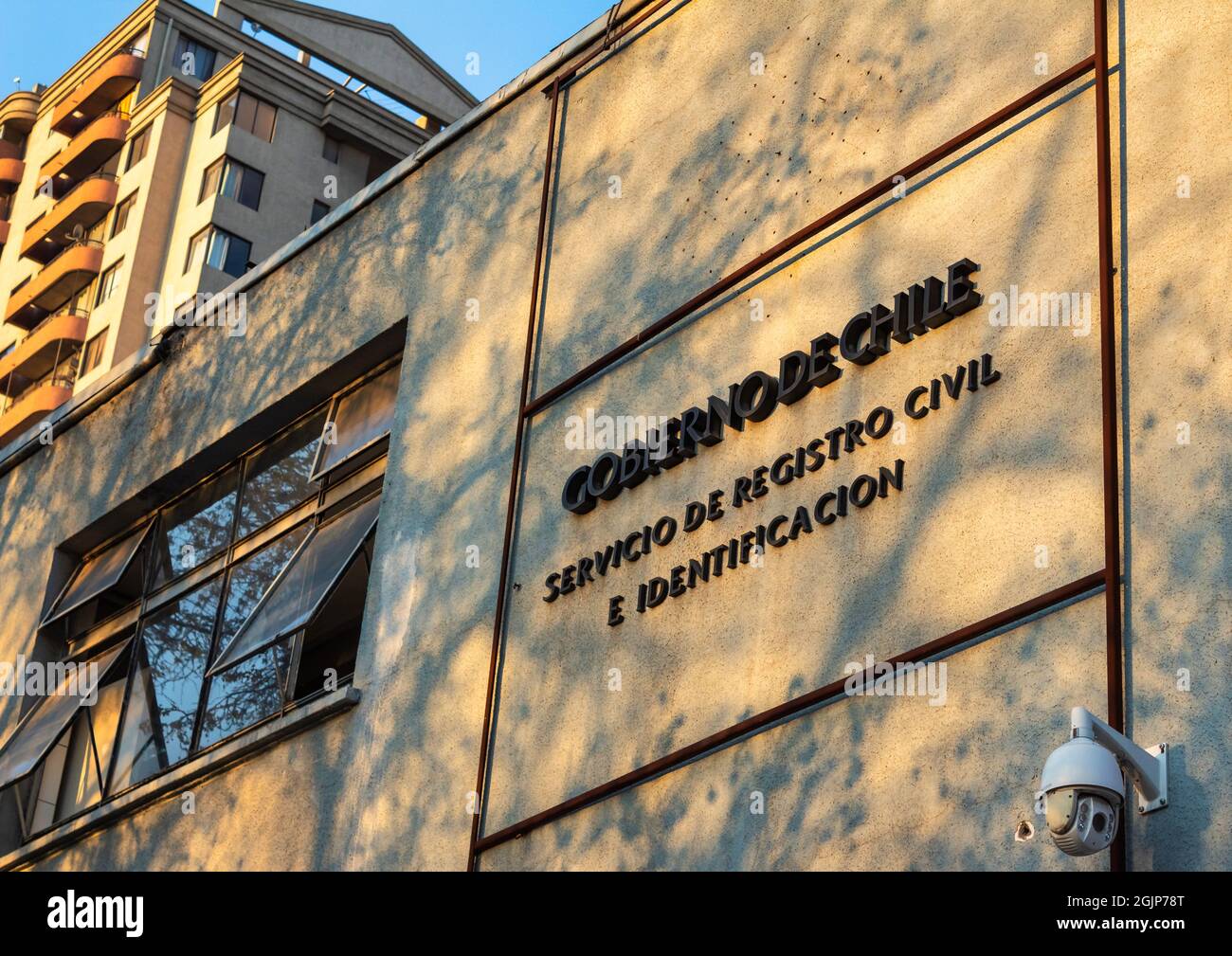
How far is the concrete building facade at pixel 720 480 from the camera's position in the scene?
278 inches

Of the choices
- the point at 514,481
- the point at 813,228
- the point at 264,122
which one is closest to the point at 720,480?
the point at 813,228

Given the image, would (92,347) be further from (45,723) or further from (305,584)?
(305,584)

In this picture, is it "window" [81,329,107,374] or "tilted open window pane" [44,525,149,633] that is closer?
"tilted open window pane" [44,525,149,633]

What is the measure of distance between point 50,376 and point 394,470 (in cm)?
4315

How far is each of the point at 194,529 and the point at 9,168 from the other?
48.1 m

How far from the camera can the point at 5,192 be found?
59469mm

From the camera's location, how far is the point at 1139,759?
6316 mm

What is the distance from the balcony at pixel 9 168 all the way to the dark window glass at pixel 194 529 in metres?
47.4

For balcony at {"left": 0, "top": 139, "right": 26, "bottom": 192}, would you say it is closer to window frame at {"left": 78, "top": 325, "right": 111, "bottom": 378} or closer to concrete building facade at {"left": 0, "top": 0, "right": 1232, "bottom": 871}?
window frame at {"left": 78, "top": 325, "right": 111, "bottom": 378}

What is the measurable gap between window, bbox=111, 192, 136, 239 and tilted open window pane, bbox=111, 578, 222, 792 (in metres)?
38.6

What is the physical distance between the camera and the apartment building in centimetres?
4812

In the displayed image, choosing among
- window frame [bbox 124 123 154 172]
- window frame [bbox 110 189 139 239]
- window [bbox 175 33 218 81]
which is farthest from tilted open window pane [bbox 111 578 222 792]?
window [bbox 175 33 218 81]
